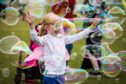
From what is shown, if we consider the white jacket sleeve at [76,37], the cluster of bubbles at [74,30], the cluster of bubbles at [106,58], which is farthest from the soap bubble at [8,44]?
the white jacket sleeve at [76,37]

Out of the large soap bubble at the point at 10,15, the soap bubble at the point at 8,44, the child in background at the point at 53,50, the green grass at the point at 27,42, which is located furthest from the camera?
the green grass at the point at 27,42

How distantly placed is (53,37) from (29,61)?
805 mm

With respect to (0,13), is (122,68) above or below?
below

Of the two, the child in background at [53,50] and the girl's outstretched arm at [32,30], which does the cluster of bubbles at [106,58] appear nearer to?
the child in background at [53,50]

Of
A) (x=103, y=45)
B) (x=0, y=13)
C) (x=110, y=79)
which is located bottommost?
(x=110, y=79)

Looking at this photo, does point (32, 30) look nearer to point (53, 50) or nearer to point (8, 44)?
point (53, 50)

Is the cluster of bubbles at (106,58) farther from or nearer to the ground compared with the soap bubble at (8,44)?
nearer to the ground

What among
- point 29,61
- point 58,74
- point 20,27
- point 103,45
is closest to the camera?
point 58,74

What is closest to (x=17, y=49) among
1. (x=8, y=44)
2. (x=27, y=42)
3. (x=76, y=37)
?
(x=8, y=44)

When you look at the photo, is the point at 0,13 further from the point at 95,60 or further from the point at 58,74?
the point at 58,74

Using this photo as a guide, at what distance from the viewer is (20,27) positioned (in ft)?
24.7

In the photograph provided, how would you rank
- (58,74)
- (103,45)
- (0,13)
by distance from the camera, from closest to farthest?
1. (58,74)
2. (103,45)
3. (0,13)

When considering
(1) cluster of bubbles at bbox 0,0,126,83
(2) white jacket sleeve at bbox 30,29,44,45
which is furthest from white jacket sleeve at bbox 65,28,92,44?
(1) cluster of bubbles at bbox 0,0,126,83

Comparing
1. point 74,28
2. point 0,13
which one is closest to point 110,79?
point 74,28
